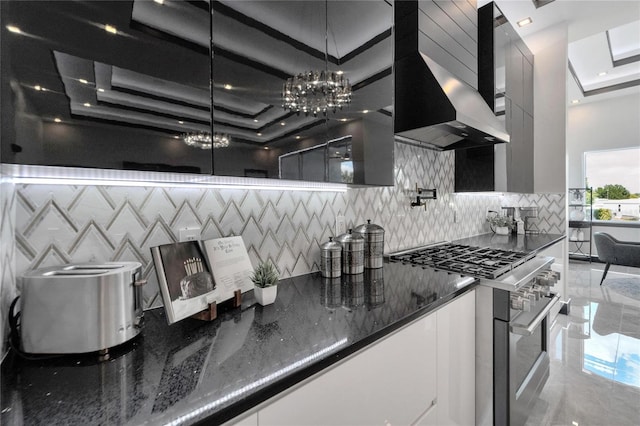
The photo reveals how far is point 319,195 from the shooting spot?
5.39 feet

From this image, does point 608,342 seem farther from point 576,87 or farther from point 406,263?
point 576,87

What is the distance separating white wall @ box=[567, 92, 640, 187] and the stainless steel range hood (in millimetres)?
5502

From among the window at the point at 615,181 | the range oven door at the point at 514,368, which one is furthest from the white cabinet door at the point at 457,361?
the window at the point at 615,181

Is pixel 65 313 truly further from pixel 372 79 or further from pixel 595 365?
pixel 595 365

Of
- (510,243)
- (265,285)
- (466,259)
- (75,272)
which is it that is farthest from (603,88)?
(75,272)

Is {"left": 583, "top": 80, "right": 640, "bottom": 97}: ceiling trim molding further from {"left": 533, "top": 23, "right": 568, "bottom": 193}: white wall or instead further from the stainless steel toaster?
the stainless steel toaster

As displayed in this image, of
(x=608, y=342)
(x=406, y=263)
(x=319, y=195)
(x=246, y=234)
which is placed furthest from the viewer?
(x=608, y=342)

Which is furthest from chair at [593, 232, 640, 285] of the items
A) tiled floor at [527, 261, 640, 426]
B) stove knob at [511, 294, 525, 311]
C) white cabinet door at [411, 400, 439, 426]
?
white cabinet door at [411, 400, 439, 426]

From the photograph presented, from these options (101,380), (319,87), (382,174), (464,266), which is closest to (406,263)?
(464,266)

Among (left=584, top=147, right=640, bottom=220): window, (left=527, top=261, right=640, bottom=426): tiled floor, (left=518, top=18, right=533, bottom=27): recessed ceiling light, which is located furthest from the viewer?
(left=584, top=147, right=640, bottom=220): window

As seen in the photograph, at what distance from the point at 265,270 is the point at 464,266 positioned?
1213mm

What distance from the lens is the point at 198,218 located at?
3.87 feet

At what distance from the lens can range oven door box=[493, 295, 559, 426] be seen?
1.43m

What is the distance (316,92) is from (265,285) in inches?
31.7
